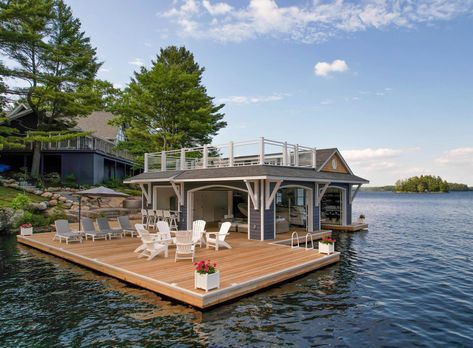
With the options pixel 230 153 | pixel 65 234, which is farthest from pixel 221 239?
pixel 65 234

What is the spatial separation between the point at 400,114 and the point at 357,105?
384cm

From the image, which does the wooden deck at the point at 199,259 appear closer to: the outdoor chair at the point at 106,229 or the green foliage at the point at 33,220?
Answer: the outdoor chair at the point at 106,229

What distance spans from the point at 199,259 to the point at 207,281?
3.35 metres

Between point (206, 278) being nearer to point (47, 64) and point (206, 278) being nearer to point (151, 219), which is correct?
point (151, 219)

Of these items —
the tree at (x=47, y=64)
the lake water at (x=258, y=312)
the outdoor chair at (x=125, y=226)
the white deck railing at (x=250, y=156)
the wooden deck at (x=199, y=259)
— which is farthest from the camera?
the tree at (x=47, y=64)

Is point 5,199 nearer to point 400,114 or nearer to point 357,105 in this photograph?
point 357,105

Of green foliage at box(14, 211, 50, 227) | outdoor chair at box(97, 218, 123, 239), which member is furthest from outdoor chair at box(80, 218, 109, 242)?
green foliage at box(14, 211, 50, 227)

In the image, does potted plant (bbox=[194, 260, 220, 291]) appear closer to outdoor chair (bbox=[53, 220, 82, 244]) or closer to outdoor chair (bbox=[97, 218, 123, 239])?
outdoor chair (bbox=[97, 218, 123, 239])

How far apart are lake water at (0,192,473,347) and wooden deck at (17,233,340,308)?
27cm

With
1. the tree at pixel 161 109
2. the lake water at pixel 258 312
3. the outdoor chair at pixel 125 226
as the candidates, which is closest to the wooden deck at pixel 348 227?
the lake water at pixel 258 312

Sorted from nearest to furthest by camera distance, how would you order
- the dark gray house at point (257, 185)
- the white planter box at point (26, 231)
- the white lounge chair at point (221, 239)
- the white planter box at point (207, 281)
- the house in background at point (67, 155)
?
the white planter box at point (207, 281) < the white lounge chair at point (221, 239) < the dark gray house at point (257, 185) < the white planter box at point (26, 231) < the house in background at point (67, 155)

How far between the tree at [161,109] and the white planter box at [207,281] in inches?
808

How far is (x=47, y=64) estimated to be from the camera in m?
28.5

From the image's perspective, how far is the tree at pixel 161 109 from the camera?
84.7ft
